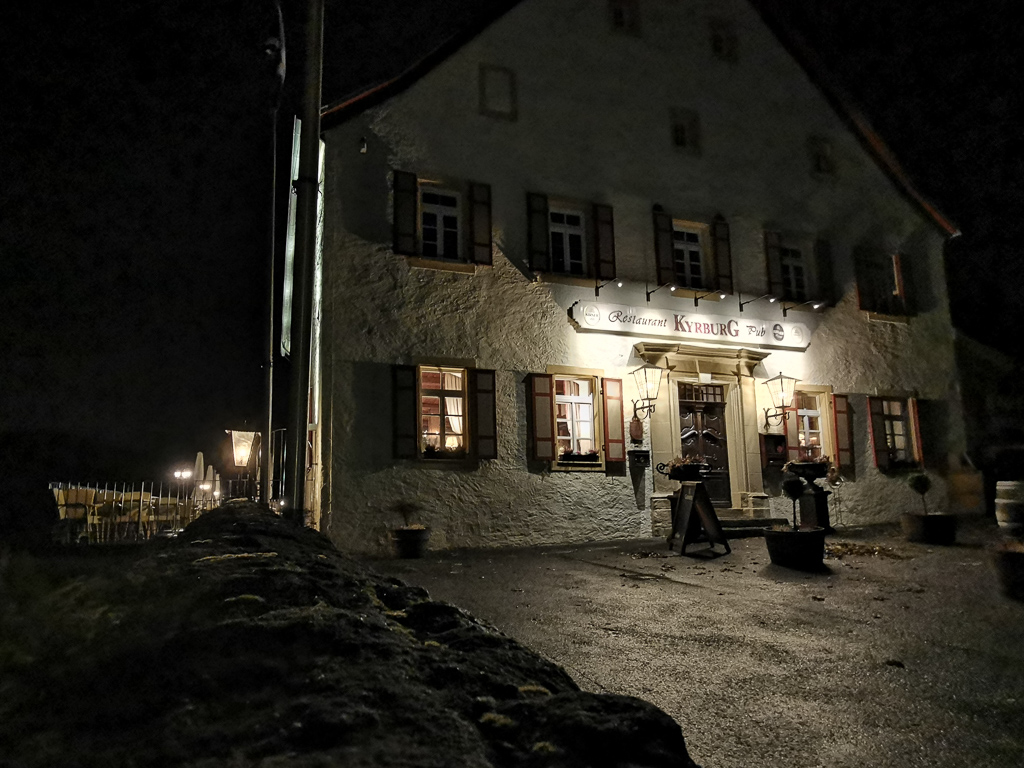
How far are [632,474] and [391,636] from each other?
32.2 ft

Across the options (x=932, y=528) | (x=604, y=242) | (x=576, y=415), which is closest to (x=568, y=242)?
(x=604, y=242)

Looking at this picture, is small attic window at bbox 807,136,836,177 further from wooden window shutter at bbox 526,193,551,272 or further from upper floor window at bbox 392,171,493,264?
upper floor window at bbox 392,171,493,264

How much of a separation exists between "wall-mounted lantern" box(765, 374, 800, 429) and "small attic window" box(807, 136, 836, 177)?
15.9ft

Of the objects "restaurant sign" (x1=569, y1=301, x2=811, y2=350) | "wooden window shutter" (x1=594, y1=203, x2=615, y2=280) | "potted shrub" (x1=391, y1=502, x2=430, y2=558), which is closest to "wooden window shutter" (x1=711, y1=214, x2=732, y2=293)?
"restaurant sign" (x1=569, y1=301, x2=811, y2=350)

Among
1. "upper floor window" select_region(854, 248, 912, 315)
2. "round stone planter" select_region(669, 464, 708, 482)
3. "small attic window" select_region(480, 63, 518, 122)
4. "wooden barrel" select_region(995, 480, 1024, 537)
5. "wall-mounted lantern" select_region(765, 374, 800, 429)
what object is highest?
"small attic window" select_region(480, 63, 518, 122)

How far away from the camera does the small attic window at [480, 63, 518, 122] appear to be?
37.1 feet

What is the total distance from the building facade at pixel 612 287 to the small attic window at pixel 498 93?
39 millimetres

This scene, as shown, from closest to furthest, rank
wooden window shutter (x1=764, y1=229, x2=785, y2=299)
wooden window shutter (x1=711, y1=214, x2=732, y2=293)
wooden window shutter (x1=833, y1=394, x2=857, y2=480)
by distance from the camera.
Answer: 1. wooden window shutter (x1=711, y1=214, x2=732, y2=293)
2. wooden window shutter (x1=833, y1=394, x2=857, y2=480)
3. wooden window shutter (x1=764, y1=229, x2=785, y2=299)

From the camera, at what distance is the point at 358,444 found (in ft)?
31.2

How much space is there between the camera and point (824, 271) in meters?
13.6

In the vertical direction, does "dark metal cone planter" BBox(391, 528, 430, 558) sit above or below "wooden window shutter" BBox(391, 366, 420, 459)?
below

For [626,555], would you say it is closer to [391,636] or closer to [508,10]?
[391,636]

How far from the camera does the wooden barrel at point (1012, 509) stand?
5.84 meters

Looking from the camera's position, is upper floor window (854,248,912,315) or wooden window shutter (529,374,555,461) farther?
upper floor window (854,248,912,315)
